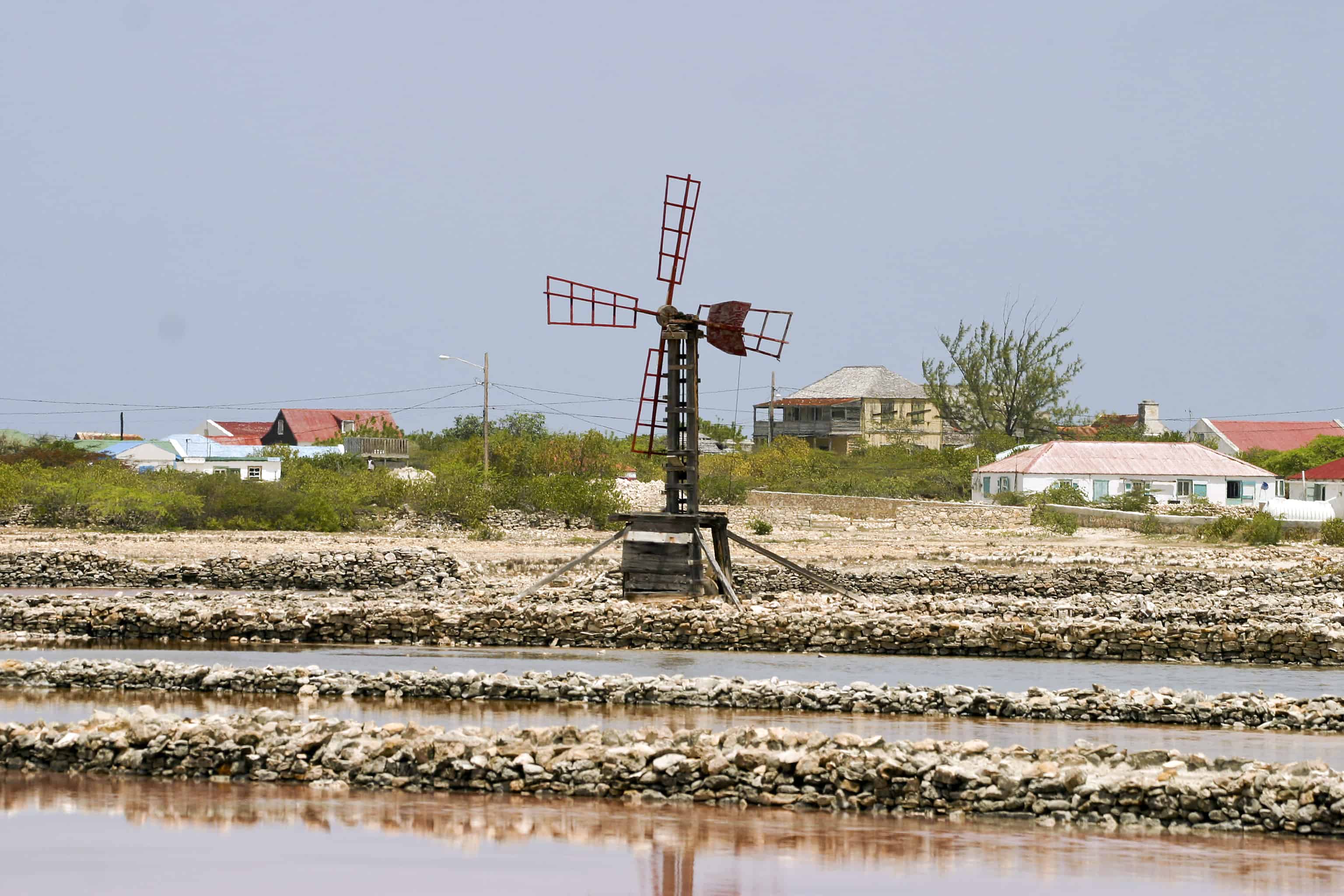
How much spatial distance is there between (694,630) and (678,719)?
23.7 ft

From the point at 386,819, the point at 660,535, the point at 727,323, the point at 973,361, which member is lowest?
the point at 386,819

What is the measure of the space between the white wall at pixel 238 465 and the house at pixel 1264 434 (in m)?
54.2

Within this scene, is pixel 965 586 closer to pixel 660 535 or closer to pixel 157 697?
pixel 660 535

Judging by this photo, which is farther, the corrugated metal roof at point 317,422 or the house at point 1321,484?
the corrugated metal roof at point 317,422

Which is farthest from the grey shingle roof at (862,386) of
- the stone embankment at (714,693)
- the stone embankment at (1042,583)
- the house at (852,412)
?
the stone embankment at (714,693)

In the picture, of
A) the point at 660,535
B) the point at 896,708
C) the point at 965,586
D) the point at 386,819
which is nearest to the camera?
the point at 386,819

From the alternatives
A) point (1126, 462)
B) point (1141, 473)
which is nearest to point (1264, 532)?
point (1141, 473)

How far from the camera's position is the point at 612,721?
14.8 meters

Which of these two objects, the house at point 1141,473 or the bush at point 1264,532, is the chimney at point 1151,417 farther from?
the bush at point 1264,532

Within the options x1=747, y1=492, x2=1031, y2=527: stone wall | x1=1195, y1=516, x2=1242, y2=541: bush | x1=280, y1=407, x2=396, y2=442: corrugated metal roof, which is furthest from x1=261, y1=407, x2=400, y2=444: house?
x1=1195, y1=516, x2=1242, y2=541: bush

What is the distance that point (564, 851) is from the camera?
968cm

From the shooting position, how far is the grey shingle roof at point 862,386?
343 ft

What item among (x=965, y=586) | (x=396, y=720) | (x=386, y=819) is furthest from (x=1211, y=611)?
(x=386, y=819)

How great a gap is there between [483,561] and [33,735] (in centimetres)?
2535
